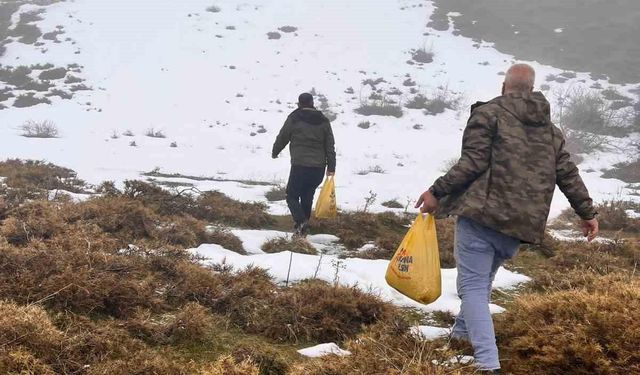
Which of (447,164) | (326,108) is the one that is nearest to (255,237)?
(447,164)

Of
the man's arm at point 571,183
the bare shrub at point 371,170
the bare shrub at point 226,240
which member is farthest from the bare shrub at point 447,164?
the man's arm at point 571,183

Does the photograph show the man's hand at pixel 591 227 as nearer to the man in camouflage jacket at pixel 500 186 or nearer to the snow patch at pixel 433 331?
the man in camouflage jacket at pixel 500 186

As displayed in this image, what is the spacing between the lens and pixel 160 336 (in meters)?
2.91

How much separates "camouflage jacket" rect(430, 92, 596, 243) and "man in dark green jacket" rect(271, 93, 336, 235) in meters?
3.70

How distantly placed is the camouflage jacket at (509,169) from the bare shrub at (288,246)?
117 inches

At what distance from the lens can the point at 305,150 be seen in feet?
21.0

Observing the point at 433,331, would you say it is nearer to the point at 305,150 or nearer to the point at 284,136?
the point at 305,150

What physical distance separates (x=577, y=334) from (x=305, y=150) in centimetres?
434

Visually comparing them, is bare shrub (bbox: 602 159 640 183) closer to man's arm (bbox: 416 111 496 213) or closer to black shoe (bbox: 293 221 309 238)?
black shoe (bbox: 293 221 309 238)

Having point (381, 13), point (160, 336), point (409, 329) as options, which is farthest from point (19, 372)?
point (381, 13)

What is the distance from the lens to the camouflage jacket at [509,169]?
2.67m

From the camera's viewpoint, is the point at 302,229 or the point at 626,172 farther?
the point at 626,172

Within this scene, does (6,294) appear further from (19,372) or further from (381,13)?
(381,13)

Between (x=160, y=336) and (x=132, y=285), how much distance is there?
21.2 inches
